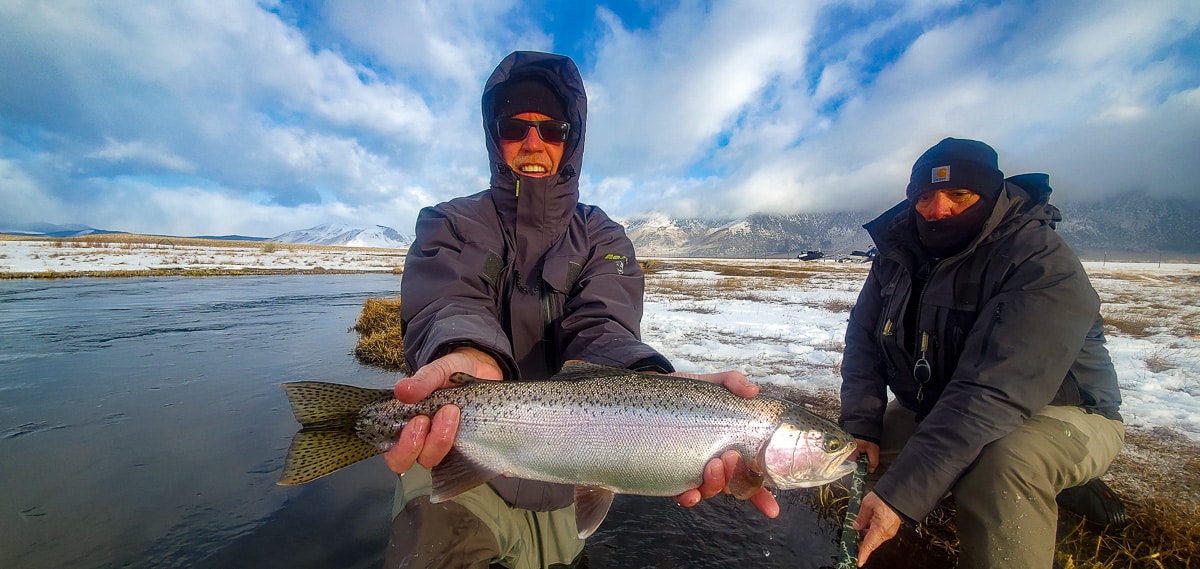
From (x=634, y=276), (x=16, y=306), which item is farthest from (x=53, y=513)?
(x=16, y=306)

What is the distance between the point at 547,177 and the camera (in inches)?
142

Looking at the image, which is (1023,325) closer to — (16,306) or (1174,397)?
(1174,397)

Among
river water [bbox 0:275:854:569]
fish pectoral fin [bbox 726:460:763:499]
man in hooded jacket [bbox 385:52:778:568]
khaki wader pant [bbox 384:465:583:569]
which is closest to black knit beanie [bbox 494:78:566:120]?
man in hooded jacket [bbox 385:52:778:568]

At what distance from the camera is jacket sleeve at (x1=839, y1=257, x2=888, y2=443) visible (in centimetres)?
426

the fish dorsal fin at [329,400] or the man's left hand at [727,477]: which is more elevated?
the fish dorsal fin at [329,400]

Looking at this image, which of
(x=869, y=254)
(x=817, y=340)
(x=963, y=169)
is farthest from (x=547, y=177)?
(x=869, y=254)

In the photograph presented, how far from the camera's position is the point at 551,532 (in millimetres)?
3895

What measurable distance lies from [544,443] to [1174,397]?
888cm

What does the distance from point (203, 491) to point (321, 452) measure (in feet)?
12.9

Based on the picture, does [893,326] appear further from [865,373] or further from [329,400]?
[329,400]

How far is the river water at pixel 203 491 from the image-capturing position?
4250mm

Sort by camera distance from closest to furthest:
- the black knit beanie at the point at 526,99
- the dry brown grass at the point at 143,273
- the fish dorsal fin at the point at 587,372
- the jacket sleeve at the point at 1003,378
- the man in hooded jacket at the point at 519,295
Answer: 1. the fish dorsal fin at the point at 587,372
2. the man in hooded jacket at the point at 519,295
3. the jacket sleeve at the point at 1003,378
4. the black knit beanie at the point at 526,99
5. the dry brown grass at the point at 143,273

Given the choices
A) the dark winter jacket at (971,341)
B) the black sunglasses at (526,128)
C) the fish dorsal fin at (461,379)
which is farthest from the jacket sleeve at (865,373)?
the fish dorsal fin at (461,379)

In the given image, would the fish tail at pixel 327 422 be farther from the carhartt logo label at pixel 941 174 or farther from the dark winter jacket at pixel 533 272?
the carhartt logo label at pixel 941 174
